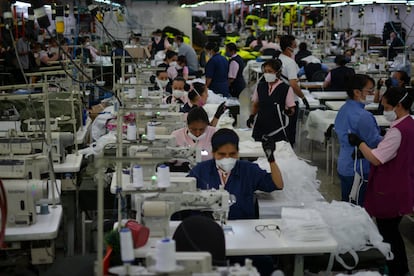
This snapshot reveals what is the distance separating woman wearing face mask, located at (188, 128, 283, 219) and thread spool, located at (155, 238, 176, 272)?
1.74 m

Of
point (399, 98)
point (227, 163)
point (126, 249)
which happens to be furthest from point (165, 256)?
point (399, 98)

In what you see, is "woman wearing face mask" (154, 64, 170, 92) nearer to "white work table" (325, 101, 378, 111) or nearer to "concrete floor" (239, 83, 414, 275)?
"concrete floor" (239, 83, 414, 275)

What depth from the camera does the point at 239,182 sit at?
424 cm

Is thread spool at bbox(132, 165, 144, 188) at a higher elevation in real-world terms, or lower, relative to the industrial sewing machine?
higher

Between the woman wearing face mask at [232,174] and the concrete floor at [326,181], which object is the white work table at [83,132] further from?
the concrete floor at [326,181]

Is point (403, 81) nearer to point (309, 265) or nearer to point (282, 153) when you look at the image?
point (282, 153)

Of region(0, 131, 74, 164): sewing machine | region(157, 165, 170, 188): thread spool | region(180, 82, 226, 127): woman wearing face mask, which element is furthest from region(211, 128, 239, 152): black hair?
region(180, 82, 226, 127): woman wearing face mask

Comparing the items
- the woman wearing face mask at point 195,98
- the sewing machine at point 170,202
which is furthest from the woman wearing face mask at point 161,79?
the sewing machine at point 170,202

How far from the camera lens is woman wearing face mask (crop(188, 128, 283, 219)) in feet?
13.8

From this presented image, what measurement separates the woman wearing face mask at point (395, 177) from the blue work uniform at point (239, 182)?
877 mm

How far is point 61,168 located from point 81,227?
53 cm

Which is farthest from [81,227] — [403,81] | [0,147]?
[403,81]

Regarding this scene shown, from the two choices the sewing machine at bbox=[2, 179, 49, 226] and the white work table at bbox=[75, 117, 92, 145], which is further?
the white work table at bbox=[75, 117, 92, 145]

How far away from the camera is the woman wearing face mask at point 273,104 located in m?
6.64
